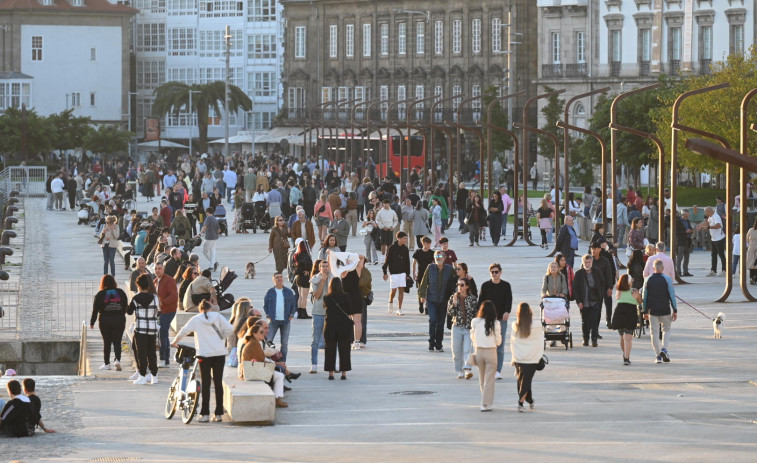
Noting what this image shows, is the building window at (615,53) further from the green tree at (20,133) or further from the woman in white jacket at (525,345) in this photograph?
the woman in white jacket at (525,345)

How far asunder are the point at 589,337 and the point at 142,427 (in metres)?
8.45

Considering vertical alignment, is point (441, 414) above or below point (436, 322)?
below

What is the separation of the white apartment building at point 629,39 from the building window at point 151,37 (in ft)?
181

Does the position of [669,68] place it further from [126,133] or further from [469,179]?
[126,133]

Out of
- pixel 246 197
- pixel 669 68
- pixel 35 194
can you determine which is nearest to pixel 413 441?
pixel 246 197

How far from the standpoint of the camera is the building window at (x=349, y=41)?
117m

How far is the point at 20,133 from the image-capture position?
87.1 metres

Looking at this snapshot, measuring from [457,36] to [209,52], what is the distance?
35.9 metres

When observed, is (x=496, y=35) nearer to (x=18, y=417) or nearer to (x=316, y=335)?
(x=316, y=335)

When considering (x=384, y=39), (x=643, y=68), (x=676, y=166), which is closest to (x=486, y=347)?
(x=676, y=166)

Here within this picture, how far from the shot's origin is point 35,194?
78250 mm

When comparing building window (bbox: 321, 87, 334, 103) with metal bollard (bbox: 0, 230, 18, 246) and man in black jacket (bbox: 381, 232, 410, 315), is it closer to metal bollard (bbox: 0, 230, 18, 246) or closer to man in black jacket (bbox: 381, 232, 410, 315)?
metal bollard (bbox: 0, 230, 18, 246)

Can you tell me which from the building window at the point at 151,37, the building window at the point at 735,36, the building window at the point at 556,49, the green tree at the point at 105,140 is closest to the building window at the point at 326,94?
the green tree at the point at 105,140

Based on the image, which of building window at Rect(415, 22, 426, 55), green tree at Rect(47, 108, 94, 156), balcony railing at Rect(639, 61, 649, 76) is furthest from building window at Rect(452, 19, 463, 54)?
green tree at Rect(47, 108, 94, 156)
